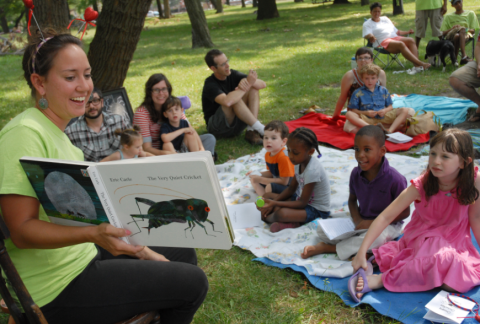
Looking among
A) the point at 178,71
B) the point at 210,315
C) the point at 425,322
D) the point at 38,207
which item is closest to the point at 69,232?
the point at 38,207

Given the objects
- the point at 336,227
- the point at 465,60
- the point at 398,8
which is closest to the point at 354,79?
the point at 336,227

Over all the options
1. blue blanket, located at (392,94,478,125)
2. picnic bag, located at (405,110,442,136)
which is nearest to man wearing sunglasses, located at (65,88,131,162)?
picnic bag, located at (405,110,442,136)

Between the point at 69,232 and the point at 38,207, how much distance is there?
0.58 ft

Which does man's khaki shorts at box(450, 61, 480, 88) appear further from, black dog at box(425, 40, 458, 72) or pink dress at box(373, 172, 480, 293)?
pink dress at box(373, 172, 480, 293)

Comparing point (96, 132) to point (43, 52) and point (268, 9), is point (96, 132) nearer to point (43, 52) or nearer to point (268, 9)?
point (43, 52)

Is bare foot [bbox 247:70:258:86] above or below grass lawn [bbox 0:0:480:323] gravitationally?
above

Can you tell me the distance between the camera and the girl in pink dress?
2.36 meters

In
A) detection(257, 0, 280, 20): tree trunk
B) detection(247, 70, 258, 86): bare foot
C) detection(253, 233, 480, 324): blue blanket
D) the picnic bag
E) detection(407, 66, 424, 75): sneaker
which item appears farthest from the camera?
detection(257, 0, 280, 20): tree trunk

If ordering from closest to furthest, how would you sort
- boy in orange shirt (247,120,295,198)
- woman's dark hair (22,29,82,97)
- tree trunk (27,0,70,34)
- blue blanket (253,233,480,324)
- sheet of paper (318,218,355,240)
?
1. woman's dark hair (22,29,82,97)
2. blue blanket (253,233,480,324)
3. sheet of paper (318,218,355,240)
4. boy in orange shirt (247,120,295,198)
5. tree trunk (27,0,70,34)

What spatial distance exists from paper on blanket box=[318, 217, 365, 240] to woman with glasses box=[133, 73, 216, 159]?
2.20 m

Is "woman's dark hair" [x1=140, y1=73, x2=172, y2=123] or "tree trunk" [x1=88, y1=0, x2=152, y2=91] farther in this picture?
"tree trunk" [x1=88, y1=0, x2=152, y2=91]

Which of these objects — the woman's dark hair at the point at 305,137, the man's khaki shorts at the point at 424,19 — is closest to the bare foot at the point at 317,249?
the woman's dark hair at the point at 305,137

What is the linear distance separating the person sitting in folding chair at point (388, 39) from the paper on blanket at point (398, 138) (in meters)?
3.92

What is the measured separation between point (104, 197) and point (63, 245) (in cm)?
24
